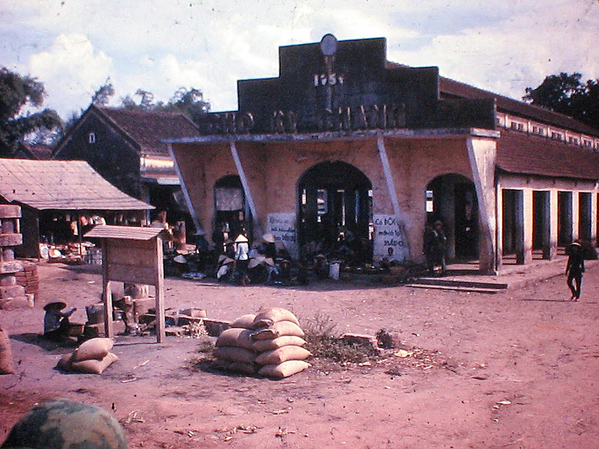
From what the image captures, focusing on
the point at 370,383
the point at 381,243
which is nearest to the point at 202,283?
the point at 381,243

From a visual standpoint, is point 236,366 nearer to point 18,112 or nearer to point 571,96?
point 18,112

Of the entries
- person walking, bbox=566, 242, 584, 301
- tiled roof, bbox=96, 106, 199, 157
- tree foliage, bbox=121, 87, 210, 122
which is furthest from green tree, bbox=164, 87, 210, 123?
person walking, bbox=566, 242, 584, 301

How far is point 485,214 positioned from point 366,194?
24.1ft

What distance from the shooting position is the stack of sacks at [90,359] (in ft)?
26.6

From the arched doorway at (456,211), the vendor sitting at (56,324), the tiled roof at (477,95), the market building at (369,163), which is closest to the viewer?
the vendor sitting at (56,324)

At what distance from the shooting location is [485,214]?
54.7 ft

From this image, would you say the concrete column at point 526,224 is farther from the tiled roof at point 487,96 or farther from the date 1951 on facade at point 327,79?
the date 1951 on facade at point 327,79

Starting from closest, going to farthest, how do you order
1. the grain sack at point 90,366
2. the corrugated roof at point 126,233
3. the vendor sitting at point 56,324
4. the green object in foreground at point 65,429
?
the green object in foreground at point 65,429 < the grain sack at point 90,366 < the corrugated roof at point 126,233 < the vendor sitting at point 56,324

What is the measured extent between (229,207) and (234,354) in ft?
49.7

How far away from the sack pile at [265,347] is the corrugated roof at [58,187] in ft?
50.8

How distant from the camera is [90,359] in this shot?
8.19 metres

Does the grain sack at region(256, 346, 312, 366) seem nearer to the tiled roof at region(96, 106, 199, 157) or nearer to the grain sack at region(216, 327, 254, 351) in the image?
the grain sack at region(216, 327, 254, 351)

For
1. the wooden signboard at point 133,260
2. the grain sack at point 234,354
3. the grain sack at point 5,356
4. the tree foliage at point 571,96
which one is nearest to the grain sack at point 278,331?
the grain sack at point 234,354

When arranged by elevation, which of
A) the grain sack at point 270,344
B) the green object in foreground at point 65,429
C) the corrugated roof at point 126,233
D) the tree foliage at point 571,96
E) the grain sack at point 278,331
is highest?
the tree foliage at point 571,96
